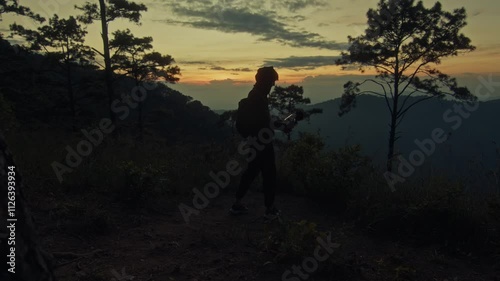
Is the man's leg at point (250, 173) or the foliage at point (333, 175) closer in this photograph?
the man's leg at point (250, 173)

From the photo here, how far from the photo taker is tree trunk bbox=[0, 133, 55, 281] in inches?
50.0

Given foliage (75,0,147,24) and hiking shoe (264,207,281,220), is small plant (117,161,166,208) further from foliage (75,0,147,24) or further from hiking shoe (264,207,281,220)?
foliage (75,0,147,24)

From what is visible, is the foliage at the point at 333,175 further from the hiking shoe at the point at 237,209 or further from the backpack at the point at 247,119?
the backpack at the point at 247,119

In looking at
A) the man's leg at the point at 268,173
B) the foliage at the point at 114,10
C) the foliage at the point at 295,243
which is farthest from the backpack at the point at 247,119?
the foliage at the point at 114,10

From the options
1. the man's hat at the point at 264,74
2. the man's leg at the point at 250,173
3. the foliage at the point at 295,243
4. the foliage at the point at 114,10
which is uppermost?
the foliage at the point at 114,10

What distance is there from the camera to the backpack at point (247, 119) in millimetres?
5551

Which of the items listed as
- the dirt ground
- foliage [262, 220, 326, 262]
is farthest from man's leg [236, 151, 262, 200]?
foliage [262, 220, 326, 262]

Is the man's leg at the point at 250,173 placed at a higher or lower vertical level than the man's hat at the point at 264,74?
lower

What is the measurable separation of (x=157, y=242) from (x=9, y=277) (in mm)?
3302

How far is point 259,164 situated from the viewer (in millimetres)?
5719

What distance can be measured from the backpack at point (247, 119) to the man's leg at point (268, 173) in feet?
1.15

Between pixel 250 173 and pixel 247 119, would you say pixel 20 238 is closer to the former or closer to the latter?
pixel 247 119

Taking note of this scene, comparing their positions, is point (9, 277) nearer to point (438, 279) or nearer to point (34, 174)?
point (438, 279)

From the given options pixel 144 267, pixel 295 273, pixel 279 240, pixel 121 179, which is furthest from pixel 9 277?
pixel 121 179
